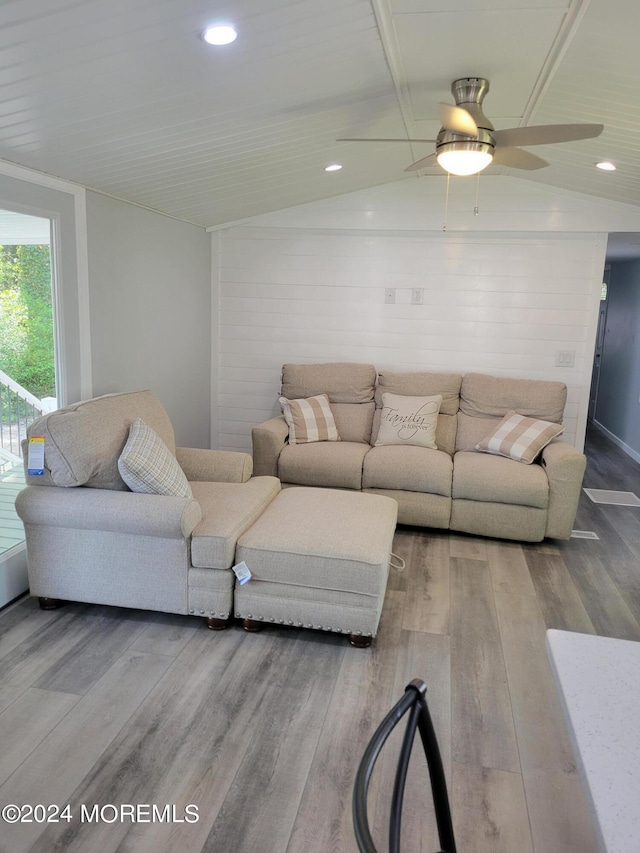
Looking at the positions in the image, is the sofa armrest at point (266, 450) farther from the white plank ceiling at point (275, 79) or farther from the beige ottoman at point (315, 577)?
the white plank ceiling at point (275, 79)

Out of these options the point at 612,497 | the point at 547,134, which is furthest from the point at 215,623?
the point at 612,497

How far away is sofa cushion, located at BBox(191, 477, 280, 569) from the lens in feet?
9.39

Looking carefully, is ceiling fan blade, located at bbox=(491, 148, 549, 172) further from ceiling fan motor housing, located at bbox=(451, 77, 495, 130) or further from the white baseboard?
the white baseboard

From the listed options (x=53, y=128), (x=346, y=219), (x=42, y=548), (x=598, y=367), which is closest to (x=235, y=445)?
(x=346, y=219)

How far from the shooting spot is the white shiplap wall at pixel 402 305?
5094 mm

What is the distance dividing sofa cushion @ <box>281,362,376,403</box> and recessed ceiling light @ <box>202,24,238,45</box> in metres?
3.03

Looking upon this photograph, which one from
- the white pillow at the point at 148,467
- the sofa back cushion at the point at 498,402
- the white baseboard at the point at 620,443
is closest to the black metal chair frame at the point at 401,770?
the white pillow at the point at 148,467

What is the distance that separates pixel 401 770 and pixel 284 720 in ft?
5.25

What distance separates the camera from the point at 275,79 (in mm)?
2625

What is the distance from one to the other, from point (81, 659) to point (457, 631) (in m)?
1.71

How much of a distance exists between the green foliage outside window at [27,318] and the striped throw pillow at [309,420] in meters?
1.80

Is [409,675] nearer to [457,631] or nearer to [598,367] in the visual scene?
[457,631]

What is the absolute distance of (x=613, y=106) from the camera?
301 centimetres

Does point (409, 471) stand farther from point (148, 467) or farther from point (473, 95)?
point (473, 95)
